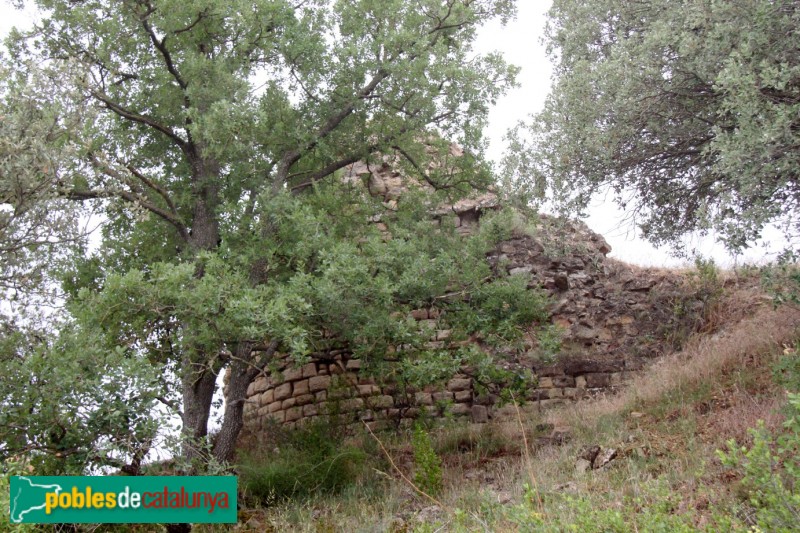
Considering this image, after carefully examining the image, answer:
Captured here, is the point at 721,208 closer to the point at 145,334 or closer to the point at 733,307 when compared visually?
the point at 733,307

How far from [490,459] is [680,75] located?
202 inches

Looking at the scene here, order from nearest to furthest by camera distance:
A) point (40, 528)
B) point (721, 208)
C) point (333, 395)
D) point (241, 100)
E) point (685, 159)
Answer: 1. point (40, 528)
2. point (721, 208)
3. point (241, 100)
4. point (685, 159)
5. point (333, 395)

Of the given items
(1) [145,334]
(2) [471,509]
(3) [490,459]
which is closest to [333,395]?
(3) [490,459]

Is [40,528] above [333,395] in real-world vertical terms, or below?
below

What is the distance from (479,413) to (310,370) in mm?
2893

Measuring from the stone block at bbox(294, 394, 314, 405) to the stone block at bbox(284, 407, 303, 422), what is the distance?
104 millimetres

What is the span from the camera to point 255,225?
352 inches

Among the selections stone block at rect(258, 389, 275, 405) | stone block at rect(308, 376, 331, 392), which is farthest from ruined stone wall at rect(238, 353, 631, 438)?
stone block at rect(258, 389, 275, 405)

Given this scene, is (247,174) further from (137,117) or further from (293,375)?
(293,375)

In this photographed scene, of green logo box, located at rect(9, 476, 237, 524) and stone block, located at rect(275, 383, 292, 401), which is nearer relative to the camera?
green logo box, located at rect(9, 476, 237, 524)

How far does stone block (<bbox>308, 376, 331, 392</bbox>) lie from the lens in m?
12.0

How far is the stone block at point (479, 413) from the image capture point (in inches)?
452

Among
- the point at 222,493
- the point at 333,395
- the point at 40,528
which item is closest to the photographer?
the point at 40,528

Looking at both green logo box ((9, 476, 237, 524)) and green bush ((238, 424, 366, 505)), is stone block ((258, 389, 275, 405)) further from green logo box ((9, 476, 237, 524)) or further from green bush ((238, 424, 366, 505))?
green logo box ((9, 476, 237, 524))
